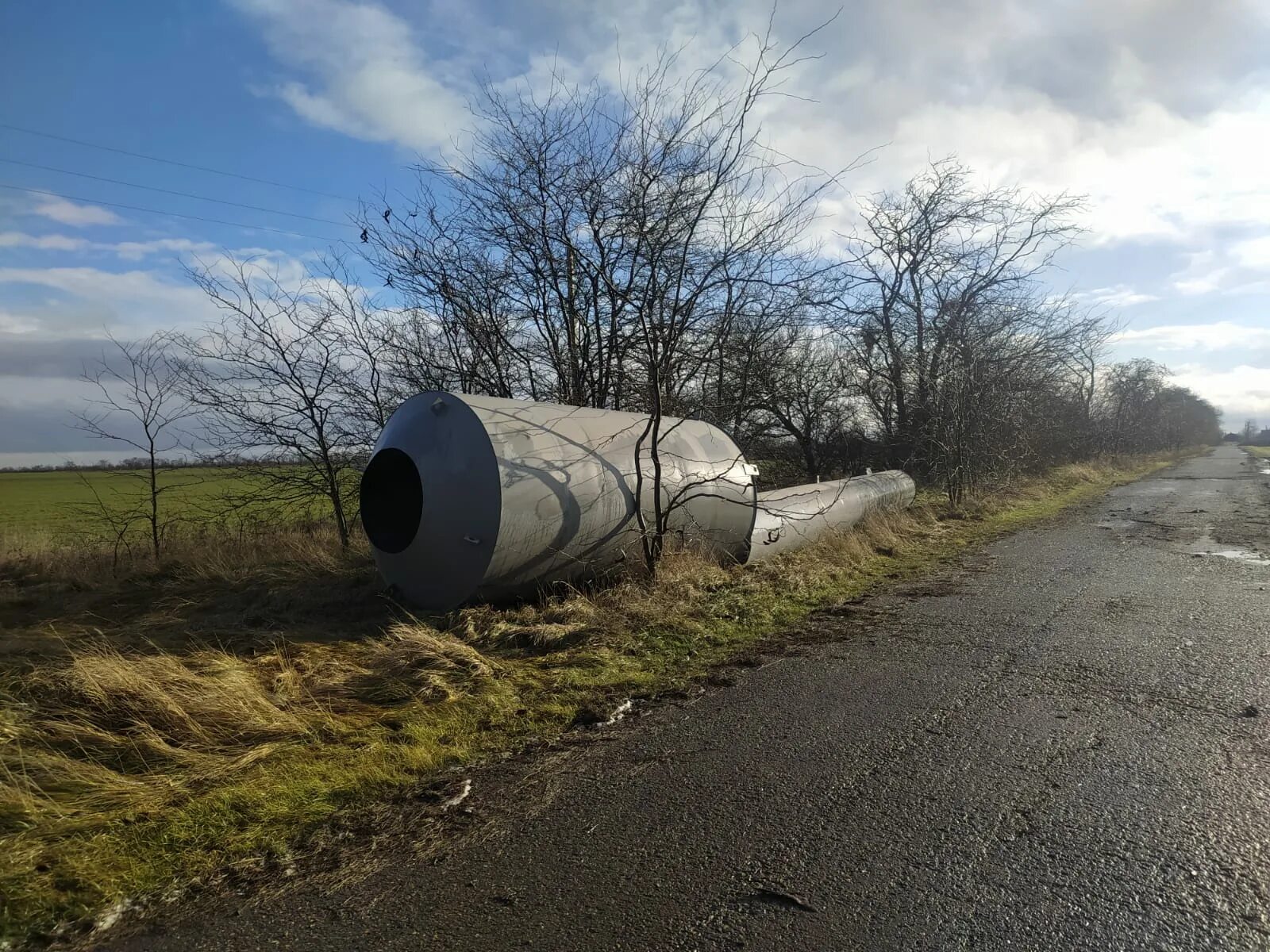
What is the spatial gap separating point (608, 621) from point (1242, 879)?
4.19 m

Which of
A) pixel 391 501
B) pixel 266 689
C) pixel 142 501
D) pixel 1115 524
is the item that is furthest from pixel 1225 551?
pixel 142 501

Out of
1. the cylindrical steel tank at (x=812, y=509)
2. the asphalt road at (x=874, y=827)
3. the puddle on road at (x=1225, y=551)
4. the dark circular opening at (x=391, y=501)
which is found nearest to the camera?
the asphalt road at (x=874, y=827)

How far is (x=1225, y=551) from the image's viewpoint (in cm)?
923

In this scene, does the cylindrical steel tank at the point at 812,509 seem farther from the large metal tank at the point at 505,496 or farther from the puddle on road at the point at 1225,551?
the puddle on road at the point at 1225,551

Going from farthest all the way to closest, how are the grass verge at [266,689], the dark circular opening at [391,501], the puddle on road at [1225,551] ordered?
the puddle on road at [1225,551], the dark circular opening at [391,501], the grass verge at [266,689]

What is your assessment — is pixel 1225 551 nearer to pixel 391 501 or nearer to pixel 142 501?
pixel 391 501

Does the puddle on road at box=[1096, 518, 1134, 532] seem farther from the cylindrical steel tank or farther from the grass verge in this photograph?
the grass verge

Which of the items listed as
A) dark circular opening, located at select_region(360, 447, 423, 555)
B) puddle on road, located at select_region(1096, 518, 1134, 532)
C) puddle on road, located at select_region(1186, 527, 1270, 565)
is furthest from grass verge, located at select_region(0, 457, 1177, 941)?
puddle on road, located at select_region(1096, 518, 1134, 532)

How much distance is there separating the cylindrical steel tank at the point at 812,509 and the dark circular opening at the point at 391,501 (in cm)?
398

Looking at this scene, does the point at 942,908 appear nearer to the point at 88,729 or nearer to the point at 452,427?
the point at 88,729

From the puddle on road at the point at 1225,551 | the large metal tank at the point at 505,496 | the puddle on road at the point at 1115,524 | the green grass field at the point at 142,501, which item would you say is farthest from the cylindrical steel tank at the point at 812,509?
the green grass field at the point at 142,501

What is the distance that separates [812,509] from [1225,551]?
5239mm

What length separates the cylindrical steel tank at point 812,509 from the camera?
8.91 metres

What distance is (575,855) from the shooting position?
8.91 feet
